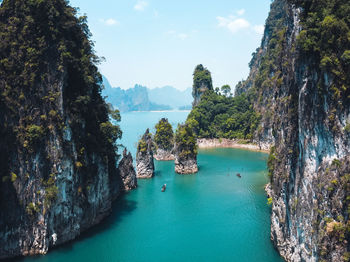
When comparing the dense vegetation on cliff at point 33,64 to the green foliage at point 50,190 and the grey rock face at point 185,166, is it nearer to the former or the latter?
the green foliage at point 50,190

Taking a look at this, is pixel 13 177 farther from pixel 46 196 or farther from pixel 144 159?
pixel 144 159

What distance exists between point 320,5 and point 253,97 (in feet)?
252

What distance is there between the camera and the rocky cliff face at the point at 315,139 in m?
17.5

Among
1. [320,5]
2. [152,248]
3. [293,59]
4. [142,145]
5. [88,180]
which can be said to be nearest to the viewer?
[320,5]

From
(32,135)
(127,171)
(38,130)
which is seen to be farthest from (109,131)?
(32,135)

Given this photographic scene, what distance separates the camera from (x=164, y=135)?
6600cm

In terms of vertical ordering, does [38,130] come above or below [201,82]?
below

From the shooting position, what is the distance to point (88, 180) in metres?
31.0

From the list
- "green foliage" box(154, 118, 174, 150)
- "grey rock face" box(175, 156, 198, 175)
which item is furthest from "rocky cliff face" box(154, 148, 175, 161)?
"grey rock face" box(175, 156, 198, 175)

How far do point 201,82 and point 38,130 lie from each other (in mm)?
82471

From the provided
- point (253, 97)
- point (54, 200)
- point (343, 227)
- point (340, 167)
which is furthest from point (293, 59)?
point (253, 97)

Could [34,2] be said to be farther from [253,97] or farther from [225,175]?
[253,97]

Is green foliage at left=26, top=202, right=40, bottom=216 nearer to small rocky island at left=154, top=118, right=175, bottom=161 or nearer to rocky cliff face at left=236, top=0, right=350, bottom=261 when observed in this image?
rocky cliff face at left=236, top=0, right=350, bottom=261

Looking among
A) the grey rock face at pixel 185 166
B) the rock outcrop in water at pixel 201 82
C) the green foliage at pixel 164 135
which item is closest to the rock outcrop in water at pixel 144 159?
the grey rock face at pixel 185 166
